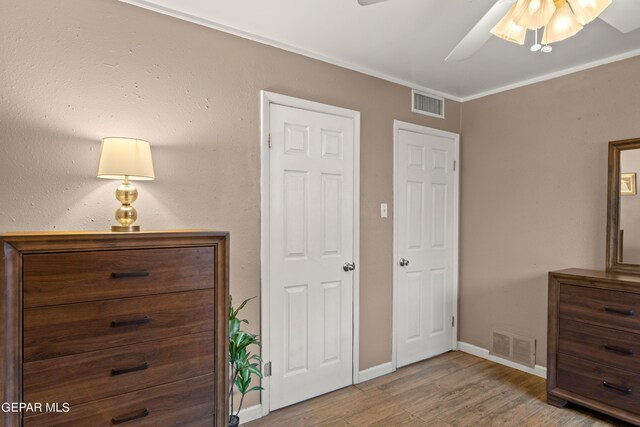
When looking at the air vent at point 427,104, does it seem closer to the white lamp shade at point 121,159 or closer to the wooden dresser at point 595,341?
the wooden dresser at point 595,341

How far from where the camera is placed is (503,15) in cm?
155

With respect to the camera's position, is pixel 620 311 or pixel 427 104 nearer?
pixel 620 311

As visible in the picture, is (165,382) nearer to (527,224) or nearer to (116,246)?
(116,246)

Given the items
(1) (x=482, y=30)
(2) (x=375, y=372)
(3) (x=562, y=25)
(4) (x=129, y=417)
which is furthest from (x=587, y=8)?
(2) (x=375, y=372)

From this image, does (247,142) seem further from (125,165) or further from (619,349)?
(619,349)

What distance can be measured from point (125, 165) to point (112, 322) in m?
0.69

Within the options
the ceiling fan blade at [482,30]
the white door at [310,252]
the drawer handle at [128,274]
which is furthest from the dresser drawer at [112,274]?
the ceiling fan blade at [482,30]

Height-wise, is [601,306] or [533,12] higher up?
[533,12]

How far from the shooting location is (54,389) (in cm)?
146

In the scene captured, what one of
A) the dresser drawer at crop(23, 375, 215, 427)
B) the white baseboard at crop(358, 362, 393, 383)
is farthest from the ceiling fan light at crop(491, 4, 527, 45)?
the white baseboard at crop(358, 362, 393, 383)

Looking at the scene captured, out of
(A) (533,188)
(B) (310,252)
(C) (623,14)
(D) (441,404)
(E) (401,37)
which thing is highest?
(E) (401,37)

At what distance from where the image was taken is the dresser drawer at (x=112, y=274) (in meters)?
1.44

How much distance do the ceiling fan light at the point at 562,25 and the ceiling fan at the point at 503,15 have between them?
0.07 metres

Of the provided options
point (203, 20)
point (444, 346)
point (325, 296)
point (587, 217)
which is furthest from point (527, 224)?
point (203, 20)
